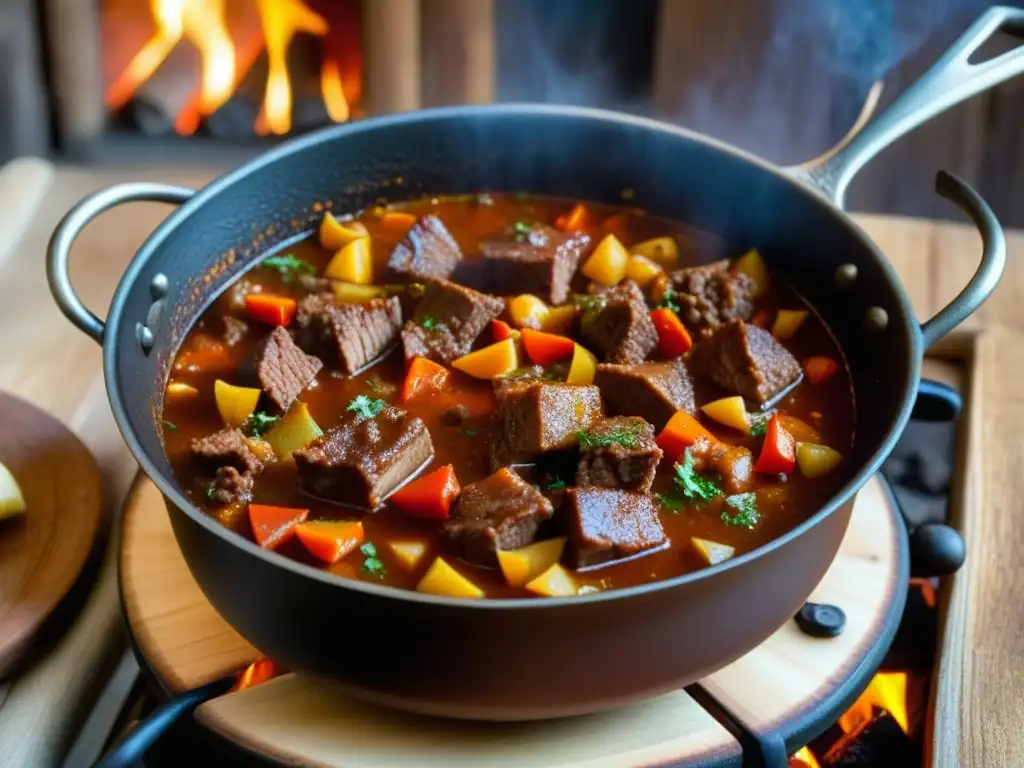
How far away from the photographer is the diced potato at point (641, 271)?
2.89 metres

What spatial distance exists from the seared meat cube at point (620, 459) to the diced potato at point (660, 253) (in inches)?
33.8

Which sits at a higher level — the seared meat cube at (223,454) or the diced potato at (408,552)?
the seared meat cube at (223,454)

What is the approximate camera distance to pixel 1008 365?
125 inches

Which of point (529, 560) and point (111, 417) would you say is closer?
point (529, 560)

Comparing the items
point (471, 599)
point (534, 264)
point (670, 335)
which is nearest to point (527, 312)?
point (534, 264)

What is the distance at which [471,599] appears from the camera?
1.70m

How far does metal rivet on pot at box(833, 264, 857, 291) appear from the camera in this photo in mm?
2645

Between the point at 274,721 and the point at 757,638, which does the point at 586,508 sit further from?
the point at 274,721

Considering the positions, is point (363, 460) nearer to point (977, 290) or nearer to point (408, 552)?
point (408, 552)

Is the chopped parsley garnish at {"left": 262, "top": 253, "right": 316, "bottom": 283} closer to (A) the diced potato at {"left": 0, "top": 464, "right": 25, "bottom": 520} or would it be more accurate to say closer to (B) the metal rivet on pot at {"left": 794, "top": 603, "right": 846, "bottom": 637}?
(A) the diced potato at {"left": 0, "top": 464, "right": 25, "bottom": 520}

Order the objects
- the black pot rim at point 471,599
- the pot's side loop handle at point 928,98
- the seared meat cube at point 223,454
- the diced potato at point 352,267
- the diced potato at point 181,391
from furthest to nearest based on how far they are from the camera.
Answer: the diced potato at point 352,267
the pot's side loop handle at point 928,98
the diced potato at point 181,391
the seared meat cube at point 223,454
the black pot rim at point 471,599

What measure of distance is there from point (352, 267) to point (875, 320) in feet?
4.17

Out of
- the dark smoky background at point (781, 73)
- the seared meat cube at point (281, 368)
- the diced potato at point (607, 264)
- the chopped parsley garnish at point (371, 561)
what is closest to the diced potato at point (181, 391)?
the seared meat cube at point (281, 368)

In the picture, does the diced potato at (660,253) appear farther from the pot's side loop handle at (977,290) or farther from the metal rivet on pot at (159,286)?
the metal rivet on pot at (159,286)
